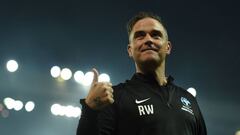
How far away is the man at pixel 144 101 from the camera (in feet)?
9.27

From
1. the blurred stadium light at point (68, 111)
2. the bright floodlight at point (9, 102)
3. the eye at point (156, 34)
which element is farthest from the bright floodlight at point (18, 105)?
the eye at point (156, 34)

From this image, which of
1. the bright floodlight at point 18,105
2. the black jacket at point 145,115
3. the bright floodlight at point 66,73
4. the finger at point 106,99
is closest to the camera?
the finger at point 106,99

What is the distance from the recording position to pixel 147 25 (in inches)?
148

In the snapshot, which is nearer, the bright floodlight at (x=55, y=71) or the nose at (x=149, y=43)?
the nose at (x=149, y=43)

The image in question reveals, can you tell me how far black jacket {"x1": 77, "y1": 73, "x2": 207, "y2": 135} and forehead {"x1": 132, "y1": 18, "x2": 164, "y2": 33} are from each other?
0.50 meters

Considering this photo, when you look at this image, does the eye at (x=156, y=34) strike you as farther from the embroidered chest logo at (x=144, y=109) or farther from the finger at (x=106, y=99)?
the finger at (x=106, y=99)

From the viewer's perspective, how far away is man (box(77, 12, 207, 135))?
283 cm

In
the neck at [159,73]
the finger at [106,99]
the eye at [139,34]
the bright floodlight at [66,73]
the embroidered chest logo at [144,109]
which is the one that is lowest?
the finger at [106,99]

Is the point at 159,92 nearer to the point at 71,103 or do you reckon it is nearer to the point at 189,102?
the point at 189,102

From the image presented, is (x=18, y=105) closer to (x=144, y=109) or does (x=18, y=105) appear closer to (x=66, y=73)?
(x=66, y=73)

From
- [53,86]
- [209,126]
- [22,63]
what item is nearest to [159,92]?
[53,86]

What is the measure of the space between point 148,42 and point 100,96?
101 centimetres

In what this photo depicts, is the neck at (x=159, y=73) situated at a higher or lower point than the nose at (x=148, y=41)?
lower

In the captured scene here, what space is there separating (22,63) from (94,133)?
544 inches
